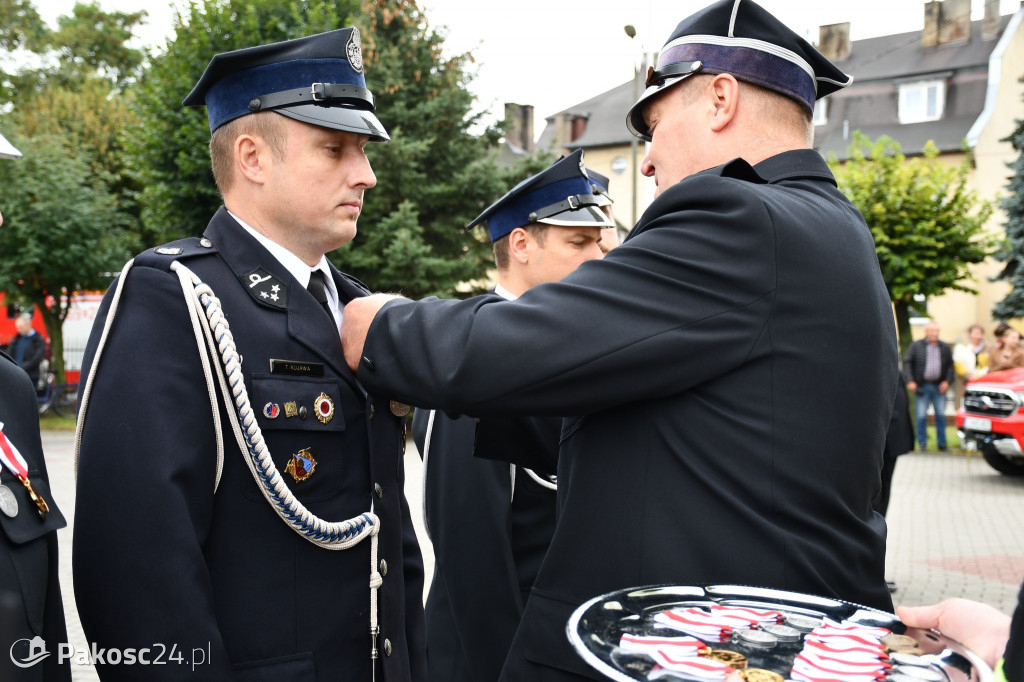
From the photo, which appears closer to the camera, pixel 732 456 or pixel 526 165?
pixel 732 456

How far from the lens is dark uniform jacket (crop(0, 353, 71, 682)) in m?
1.85

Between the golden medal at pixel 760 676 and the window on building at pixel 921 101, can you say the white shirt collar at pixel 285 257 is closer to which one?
the golden medal at pixel 760 676

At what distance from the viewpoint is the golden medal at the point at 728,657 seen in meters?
1.27

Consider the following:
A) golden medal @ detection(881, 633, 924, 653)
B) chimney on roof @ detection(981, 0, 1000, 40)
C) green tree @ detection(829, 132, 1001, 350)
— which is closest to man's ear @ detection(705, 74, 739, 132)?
golden medal @ detection(881, 633, 924, 653)

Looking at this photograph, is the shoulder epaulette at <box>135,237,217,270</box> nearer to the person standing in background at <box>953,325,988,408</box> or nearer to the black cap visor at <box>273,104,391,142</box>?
the black cap visor at <box>273,104,391,142</box>

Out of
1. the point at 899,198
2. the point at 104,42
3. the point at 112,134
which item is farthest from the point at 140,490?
the point at 104,42

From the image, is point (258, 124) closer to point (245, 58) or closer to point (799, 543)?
point (245, 58)

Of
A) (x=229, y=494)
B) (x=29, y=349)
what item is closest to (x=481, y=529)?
(x=229, y=494)

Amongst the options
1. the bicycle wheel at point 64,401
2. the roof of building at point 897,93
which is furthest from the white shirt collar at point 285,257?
the roof of building at point 897,93

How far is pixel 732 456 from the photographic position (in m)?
1.75

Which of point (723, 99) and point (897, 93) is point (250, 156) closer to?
point (723, 99)

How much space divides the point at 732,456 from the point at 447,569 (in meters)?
1.51

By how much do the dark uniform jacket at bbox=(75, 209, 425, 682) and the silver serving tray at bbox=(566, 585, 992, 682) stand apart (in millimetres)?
833
